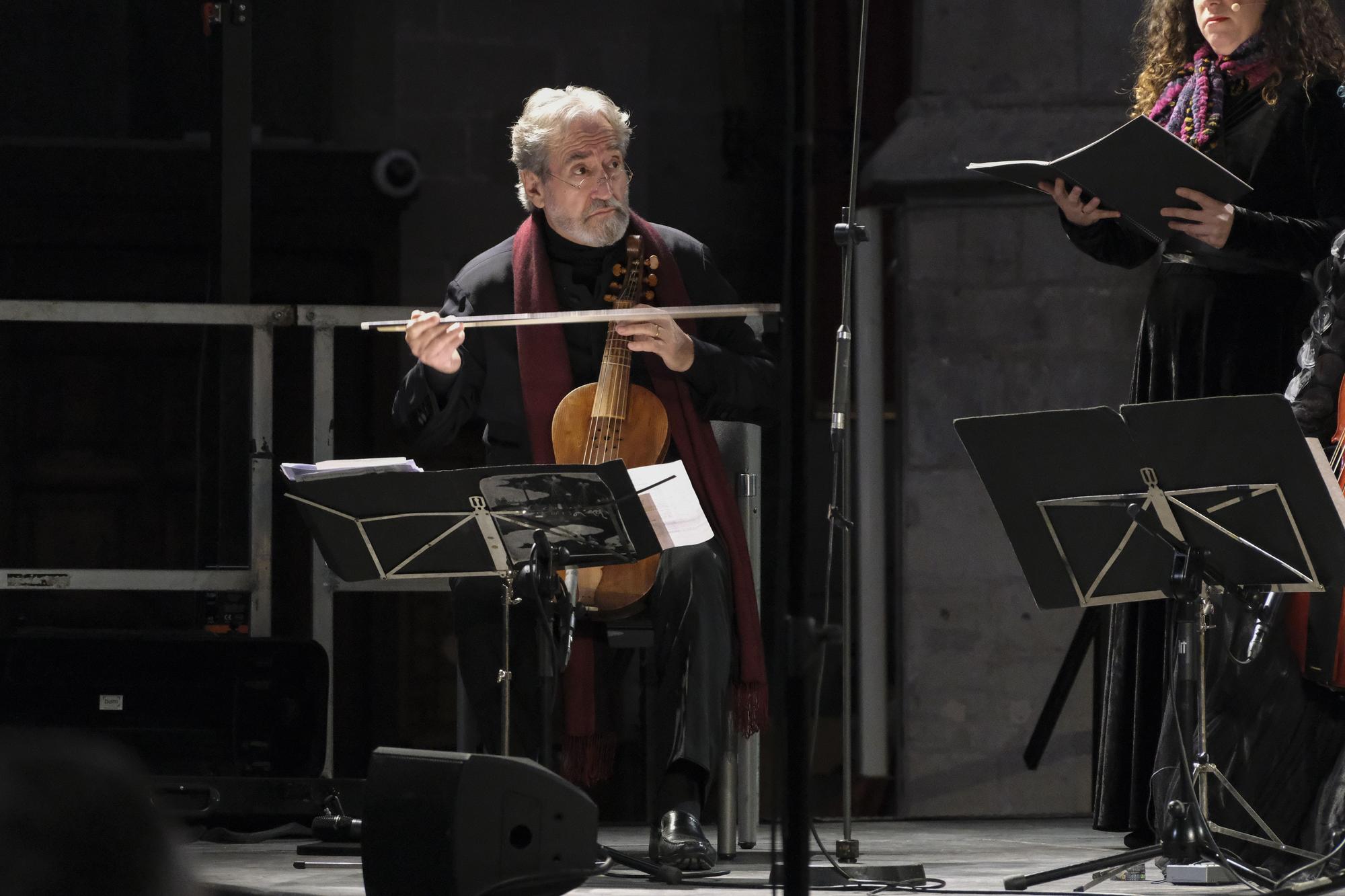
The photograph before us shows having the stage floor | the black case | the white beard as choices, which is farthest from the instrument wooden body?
the black case

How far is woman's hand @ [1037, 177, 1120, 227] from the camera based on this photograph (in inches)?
115

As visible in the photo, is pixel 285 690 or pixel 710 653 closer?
pixel 710 653

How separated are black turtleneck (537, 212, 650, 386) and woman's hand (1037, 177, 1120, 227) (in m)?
0.78

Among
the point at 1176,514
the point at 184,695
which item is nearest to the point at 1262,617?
the point at 1176,514

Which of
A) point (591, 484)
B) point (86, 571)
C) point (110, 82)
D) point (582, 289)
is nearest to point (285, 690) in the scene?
point (86, 571)

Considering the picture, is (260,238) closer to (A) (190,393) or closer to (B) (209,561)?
(A) (190,393)

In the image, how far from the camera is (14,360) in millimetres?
5145

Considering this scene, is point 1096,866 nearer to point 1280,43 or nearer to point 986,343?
point 1280,43

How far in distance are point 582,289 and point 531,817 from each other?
1334 mm

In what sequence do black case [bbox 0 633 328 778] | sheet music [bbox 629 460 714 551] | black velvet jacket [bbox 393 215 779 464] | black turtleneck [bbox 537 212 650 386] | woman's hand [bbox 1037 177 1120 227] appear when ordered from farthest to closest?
black case [bbox 0 633 328 778], black turtleneck [bbox 537 212 650 386], black velvet jacket [bbox 393 215 779 464], woman's hand [bbox 1037 177 1120 227], sheet music [bbox 629 460 714 551]

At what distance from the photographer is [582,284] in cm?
341

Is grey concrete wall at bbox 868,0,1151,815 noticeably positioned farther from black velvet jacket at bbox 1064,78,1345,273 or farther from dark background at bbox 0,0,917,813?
black velvet jacket at bbox 1064,78,1345,273

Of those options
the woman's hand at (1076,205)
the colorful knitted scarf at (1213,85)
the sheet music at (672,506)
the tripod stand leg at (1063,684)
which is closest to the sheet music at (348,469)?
the sheet music at (672,506)

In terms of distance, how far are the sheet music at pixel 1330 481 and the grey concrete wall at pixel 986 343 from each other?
2057mm
